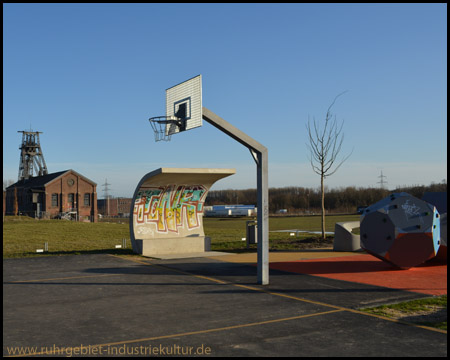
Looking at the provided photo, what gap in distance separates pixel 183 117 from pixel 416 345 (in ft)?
27.1

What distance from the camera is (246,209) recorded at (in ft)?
340

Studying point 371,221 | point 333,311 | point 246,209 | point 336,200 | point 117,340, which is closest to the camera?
point 117,340

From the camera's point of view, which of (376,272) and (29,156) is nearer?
(376,272)

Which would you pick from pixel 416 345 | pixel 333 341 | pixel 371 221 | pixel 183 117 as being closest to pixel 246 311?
pixel 333 341

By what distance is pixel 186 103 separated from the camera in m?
13.2

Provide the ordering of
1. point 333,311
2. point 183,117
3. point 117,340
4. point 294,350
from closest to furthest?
point 294,350 → point 117,340 → point 333,311 → point 183,117

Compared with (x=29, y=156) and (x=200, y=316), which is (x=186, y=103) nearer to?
(x=200, y=316)

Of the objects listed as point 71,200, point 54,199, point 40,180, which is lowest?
point 71,200

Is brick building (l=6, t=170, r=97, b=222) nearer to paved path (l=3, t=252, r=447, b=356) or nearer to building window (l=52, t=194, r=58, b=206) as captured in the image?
building window (l=52, t=194, r=58, b=206)

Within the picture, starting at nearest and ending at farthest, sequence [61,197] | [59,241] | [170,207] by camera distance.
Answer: [170,207], [59,241], [61,197]

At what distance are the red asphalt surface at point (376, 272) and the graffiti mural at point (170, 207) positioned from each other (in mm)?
6069

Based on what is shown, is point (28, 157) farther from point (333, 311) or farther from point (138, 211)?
point (333, 311)

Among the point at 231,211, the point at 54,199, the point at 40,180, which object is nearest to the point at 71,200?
the point at 54,199

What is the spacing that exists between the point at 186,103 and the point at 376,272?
25.2ft
